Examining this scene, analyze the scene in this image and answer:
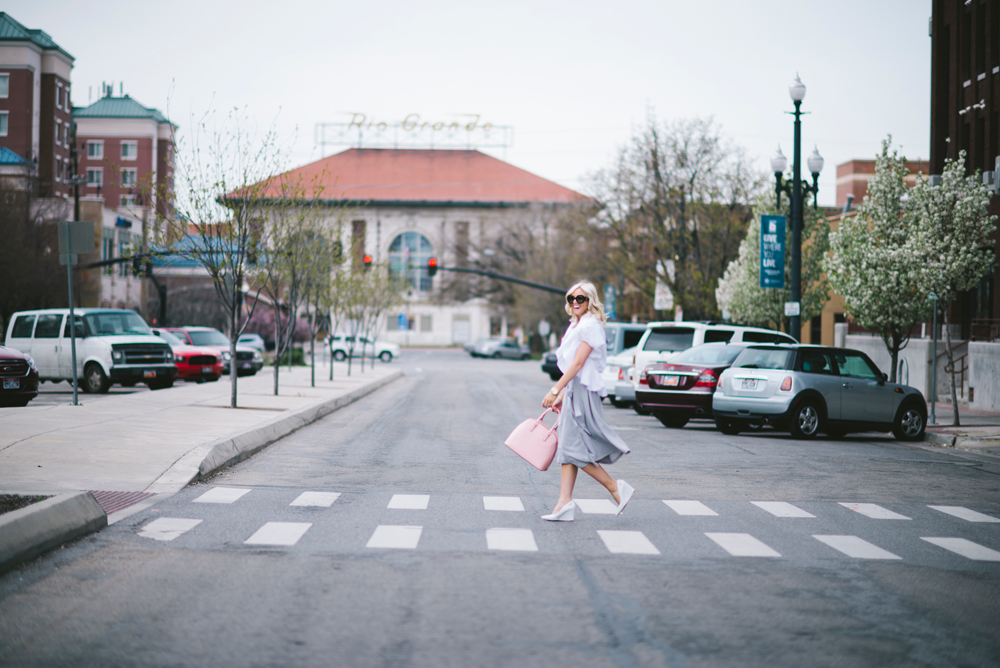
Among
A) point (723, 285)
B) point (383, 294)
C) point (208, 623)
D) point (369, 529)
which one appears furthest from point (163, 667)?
point (383, 294)

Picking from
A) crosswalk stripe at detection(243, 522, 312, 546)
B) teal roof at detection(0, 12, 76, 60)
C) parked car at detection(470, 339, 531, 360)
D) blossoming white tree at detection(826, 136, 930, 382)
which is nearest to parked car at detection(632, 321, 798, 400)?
blossoming white tree at detection(826, 136, 930, 382)

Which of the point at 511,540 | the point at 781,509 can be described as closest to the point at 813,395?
the point at 781,509

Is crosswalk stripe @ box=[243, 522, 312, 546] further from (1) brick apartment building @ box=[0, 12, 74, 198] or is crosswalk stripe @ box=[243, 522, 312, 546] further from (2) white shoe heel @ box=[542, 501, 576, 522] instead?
(1) brick apartment building @ box=[0, 12, 74, 198]

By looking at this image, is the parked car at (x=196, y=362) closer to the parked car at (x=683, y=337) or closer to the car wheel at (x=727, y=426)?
the parked car at (x=683, y=337)

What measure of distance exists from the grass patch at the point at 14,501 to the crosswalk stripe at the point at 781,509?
597 centimetres

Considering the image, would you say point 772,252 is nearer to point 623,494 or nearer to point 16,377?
point 16,377

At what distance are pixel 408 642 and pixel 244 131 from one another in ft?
52.7

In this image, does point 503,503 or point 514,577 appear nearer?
point 514,577

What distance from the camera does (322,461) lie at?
12.3 meters

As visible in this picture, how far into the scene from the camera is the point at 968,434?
1677 centimetres

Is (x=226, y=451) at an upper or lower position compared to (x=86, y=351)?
lower

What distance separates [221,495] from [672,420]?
11.0 meters

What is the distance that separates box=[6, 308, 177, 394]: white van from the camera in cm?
2411

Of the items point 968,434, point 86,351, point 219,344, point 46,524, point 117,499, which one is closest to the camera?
point 46,524
